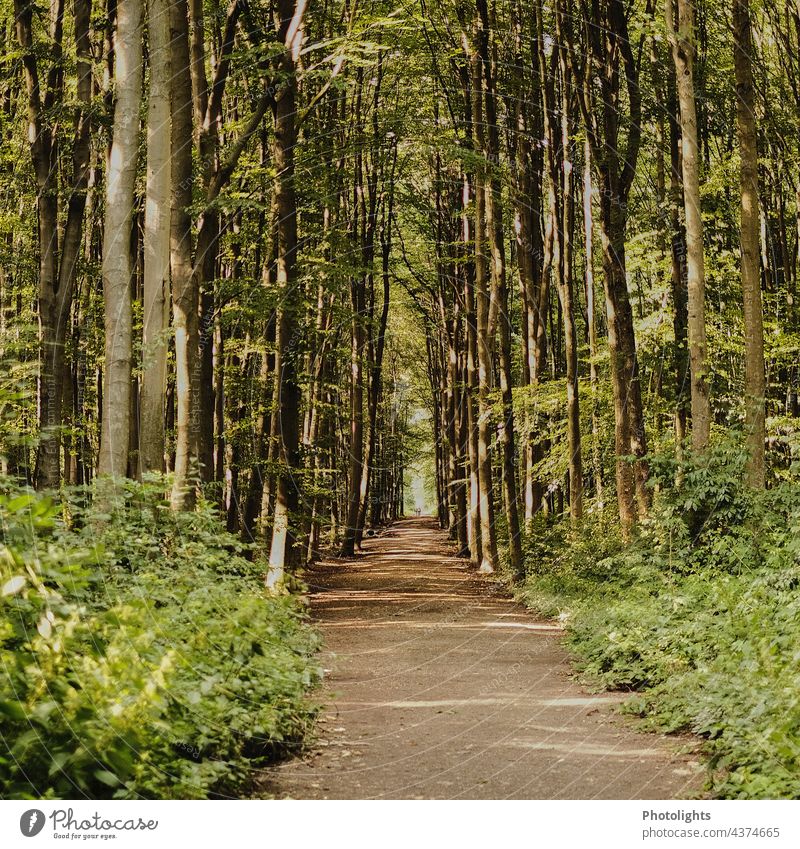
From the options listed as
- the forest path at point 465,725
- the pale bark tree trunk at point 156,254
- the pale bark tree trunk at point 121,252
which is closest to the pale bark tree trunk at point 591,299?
the forest path at point 465,725

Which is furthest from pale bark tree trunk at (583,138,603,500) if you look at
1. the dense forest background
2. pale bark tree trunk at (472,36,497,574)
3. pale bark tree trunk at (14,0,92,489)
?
pale bark tree trunk at (14,0,92,489)

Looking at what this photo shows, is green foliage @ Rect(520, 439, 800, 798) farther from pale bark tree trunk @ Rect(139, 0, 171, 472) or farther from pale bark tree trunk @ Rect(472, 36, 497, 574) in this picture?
pale bark tree trunk @ Rect(139, 0, 171, 472)

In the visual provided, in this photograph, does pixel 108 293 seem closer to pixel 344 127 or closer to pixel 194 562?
pixel 194 562

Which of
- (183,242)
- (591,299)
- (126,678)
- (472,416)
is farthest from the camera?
(472,416)

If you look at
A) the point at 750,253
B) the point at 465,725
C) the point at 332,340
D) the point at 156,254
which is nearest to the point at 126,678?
the point at 465,725

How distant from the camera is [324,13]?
14086 mm

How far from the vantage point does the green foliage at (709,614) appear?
17.1 ft

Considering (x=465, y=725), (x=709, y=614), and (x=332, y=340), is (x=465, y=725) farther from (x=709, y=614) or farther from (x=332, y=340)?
(x=332, y=340)

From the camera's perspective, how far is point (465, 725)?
6730mm

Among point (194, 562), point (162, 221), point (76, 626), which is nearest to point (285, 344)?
point (162, 221)

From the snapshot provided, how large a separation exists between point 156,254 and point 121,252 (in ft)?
1.83

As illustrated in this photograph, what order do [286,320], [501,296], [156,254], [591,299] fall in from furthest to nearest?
[501,296], [591,299], [286,320], [156,254]

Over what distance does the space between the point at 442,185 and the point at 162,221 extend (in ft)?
61.0

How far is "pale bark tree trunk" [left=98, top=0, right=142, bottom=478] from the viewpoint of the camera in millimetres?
8539
